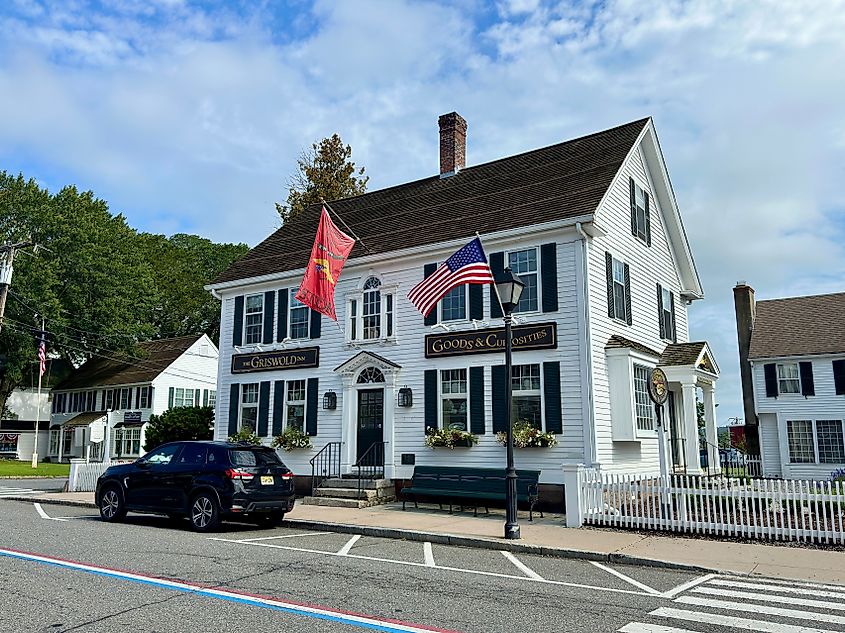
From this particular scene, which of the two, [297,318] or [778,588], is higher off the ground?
[297,318]

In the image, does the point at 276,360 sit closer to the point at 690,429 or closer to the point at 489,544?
the point at 489,544

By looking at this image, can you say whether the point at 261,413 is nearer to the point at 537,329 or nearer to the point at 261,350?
the point at 261,350

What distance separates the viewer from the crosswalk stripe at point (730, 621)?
644 centimetres

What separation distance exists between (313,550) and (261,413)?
11.2 metres

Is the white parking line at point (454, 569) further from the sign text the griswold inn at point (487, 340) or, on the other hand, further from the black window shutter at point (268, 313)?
the black window shutter at point (268, 313)

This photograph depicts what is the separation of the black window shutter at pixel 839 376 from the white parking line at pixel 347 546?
25.9 meters

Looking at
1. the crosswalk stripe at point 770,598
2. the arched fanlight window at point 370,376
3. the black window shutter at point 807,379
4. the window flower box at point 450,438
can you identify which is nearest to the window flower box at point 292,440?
the arched fanlight window at point 370,376

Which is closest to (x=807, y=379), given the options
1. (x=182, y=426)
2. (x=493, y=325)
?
(x=493, y=325)

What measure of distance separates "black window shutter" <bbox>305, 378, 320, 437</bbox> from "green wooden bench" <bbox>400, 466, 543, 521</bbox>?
4484 mm

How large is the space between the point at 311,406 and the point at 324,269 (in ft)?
13.8

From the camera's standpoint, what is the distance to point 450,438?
57.5 feet

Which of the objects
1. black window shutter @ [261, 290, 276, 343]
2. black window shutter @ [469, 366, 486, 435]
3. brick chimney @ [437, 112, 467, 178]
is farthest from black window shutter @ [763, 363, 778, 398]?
black window shutter @ [261, 290, 276, 343]

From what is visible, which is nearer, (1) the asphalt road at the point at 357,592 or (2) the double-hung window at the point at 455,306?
(1) the asphalt road at the point at 357,592

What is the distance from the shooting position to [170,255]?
56750mm
